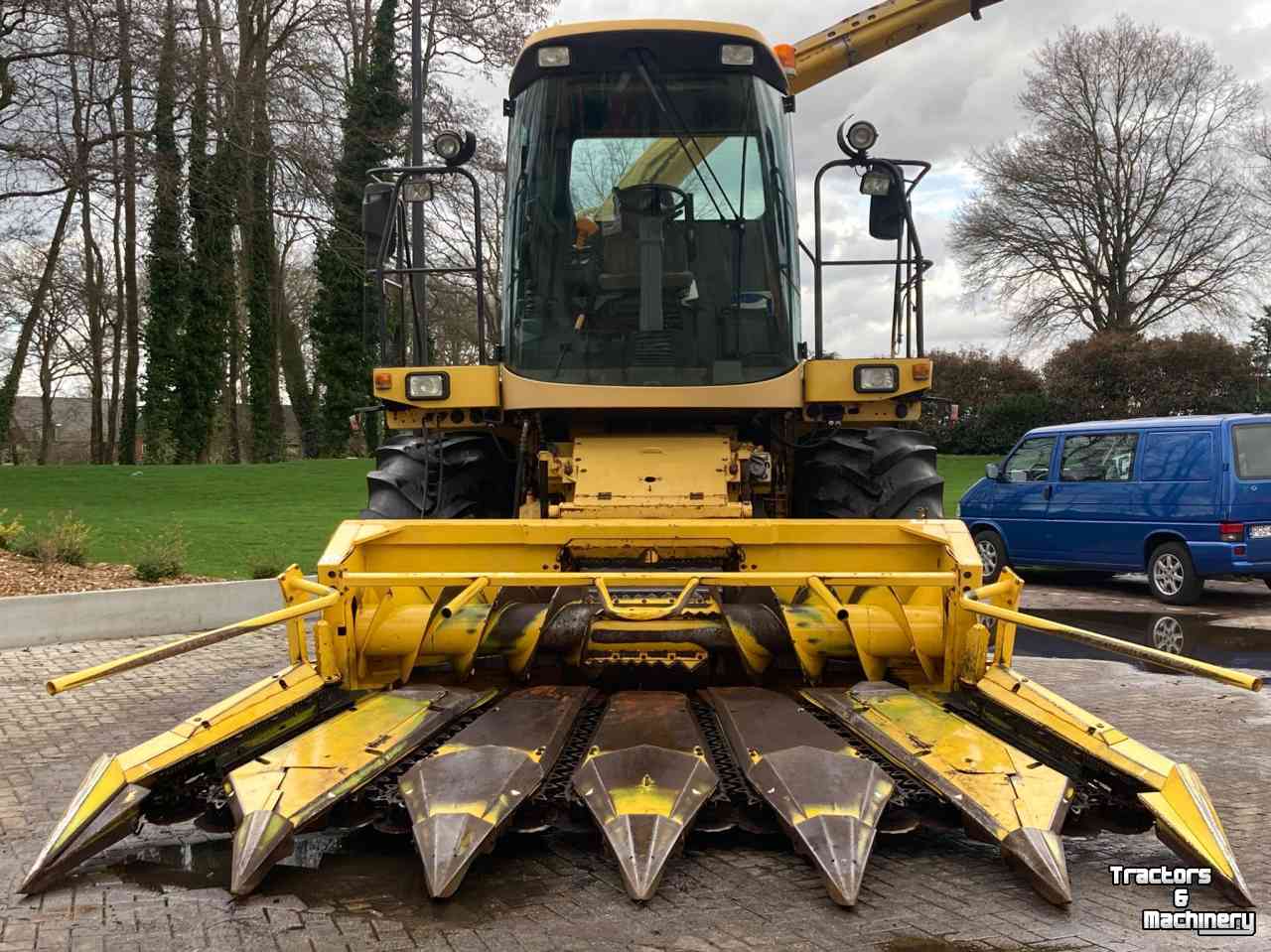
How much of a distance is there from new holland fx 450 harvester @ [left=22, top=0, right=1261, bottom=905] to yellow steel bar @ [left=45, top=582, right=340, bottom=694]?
0.02m

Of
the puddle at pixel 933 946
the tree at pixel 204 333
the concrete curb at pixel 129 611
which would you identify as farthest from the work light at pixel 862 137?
the tree at pixel 204 333

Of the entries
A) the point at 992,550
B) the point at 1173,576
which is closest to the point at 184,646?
the point at 1173,576

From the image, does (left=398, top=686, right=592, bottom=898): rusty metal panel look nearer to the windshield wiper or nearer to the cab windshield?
the cab windshield

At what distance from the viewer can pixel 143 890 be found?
3.77 meters

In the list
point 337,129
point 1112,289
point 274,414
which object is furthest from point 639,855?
point 1112,289

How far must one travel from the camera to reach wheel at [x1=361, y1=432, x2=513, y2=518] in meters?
6.15

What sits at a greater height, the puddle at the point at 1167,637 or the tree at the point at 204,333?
the tree at the point at 204,333

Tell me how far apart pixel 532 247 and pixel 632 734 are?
2.95m

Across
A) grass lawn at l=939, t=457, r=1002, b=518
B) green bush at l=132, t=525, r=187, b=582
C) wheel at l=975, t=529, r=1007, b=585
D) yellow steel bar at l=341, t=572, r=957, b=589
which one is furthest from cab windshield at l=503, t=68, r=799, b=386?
grass lawn at l=939, t=457, r=1002, b=518

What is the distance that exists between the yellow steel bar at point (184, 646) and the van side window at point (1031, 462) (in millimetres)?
10483

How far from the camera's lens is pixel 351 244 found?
22.3 m

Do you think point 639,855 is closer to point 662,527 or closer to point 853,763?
point 853,763

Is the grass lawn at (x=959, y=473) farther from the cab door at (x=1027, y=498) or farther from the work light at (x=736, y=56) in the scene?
the work light at (x=736, y=56)

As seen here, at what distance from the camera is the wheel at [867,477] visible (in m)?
6.04
